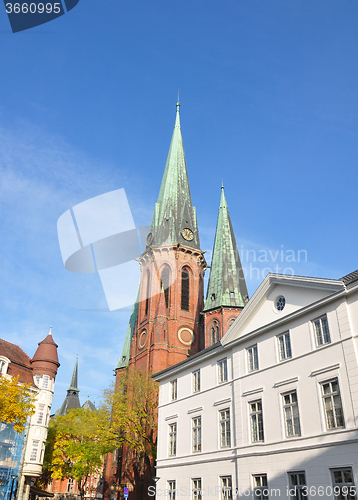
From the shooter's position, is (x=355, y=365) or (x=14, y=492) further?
(x=14, y=492)

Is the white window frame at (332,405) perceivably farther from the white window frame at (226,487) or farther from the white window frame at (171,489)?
the white window frame at (171,489)

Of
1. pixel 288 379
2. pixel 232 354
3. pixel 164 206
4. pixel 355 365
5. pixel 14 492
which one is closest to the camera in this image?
pixel 355 365

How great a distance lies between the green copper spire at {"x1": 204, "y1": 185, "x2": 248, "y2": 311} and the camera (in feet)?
206

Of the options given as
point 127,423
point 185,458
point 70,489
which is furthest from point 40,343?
point 70,489

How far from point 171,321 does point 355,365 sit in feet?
144

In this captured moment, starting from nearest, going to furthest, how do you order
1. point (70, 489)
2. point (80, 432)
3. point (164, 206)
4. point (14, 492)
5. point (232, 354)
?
point (232, 354) → point (14, 492) → point (80, 432) → point (164, 206) → point (70, 489)

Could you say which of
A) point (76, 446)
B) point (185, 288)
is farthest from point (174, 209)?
point (76, 446)

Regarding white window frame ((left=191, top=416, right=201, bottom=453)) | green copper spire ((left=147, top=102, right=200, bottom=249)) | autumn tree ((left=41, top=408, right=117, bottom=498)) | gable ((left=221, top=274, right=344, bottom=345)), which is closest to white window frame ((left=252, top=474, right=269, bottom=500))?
white window frame ((left=191, top=416, right=201, bottom=453))

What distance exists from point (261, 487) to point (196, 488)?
6.27 m

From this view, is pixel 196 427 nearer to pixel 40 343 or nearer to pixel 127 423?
pixel 127 423

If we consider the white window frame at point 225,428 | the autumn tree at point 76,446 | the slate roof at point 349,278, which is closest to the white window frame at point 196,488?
the white window frame at point 225,428

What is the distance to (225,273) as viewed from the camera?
6581 centimetres

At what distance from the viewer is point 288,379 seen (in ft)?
76.4

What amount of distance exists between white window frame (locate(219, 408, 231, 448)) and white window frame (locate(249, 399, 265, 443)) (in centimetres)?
218
